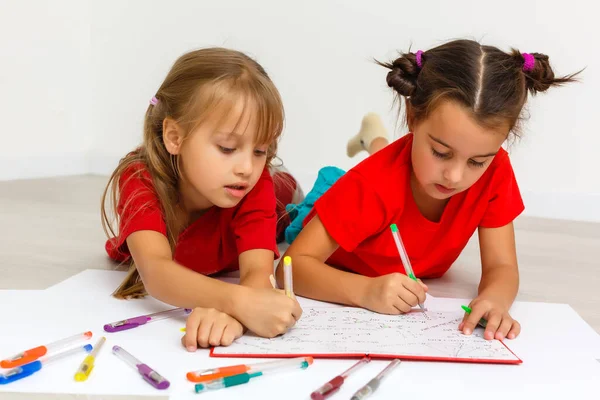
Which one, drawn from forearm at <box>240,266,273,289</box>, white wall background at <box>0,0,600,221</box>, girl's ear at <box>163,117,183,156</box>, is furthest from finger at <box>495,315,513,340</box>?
white wall background at <box>0,0,600,221</box>

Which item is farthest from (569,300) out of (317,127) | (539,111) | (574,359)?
(317,127)

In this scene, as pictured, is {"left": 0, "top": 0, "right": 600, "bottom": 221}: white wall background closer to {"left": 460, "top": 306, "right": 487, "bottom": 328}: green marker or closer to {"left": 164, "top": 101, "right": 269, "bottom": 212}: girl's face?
{"left": 164, "top": 101, "right": 269, "bottom": 212}: girl's face

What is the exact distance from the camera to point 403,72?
105 cm

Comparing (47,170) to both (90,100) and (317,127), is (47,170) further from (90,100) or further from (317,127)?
(317,127)

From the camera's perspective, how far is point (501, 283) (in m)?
1.06

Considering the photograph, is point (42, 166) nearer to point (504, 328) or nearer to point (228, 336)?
point (228, 336)

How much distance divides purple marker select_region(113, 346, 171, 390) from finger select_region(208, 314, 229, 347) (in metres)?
0.10

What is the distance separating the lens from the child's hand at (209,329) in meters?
0.82

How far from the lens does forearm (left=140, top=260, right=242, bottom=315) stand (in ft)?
2.87

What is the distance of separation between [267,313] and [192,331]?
100 mm

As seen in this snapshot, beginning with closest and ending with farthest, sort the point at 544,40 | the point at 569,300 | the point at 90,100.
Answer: the point at 569,300 < the point at 544,40 < the point at 90,100

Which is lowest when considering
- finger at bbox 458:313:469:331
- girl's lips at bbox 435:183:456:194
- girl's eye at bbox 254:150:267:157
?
finger at bbox 458:313:469:331

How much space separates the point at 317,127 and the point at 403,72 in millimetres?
1321

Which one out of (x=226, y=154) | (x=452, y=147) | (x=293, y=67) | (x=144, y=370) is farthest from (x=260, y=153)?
(x=293, y=67)
